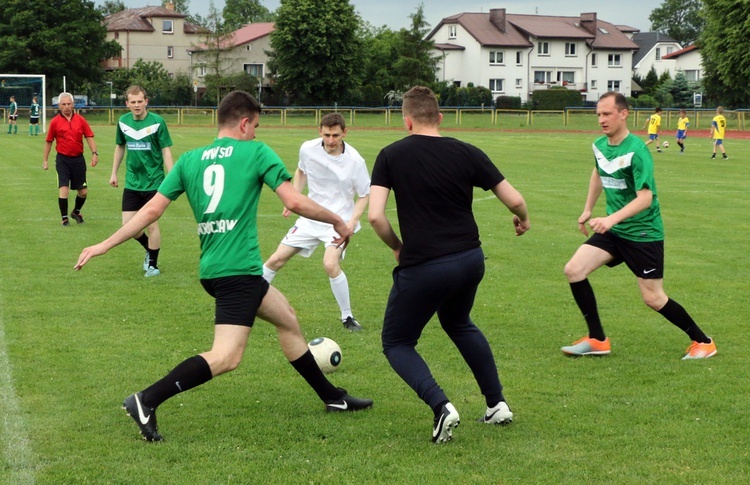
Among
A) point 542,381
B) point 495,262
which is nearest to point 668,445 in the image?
point 542,381

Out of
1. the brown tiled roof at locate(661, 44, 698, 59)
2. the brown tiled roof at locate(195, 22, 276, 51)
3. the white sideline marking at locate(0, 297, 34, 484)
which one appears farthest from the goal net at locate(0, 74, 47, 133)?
the brown tiled roof at locate(661, 44, 698, 59)

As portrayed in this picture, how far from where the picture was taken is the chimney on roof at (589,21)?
330ft

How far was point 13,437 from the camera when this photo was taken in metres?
5.54

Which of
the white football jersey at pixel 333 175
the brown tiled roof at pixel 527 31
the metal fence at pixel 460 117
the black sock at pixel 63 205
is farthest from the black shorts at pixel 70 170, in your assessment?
the brown tiled roof at pixel 527 31

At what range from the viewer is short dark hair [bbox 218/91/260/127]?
5.44 m

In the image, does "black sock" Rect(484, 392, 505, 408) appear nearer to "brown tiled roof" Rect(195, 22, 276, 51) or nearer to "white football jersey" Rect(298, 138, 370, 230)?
"white football jersey" Rect(298, 138, 370, 230)

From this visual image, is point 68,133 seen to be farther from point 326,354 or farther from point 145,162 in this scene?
point 326,354

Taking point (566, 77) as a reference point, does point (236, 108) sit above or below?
below

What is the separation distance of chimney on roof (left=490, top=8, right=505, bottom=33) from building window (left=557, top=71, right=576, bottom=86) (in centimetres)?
774

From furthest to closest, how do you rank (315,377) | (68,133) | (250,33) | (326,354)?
(250,33) → (68,133) → (326,354) → (315,377)

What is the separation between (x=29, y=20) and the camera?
229 feet

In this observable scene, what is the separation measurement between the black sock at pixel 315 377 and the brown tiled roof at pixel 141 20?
103 metres

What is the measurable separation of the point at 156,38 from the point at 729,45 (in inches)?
2587

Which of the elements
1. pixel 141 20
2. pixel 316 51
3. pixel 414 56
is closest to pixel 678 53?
pixel 414 56
